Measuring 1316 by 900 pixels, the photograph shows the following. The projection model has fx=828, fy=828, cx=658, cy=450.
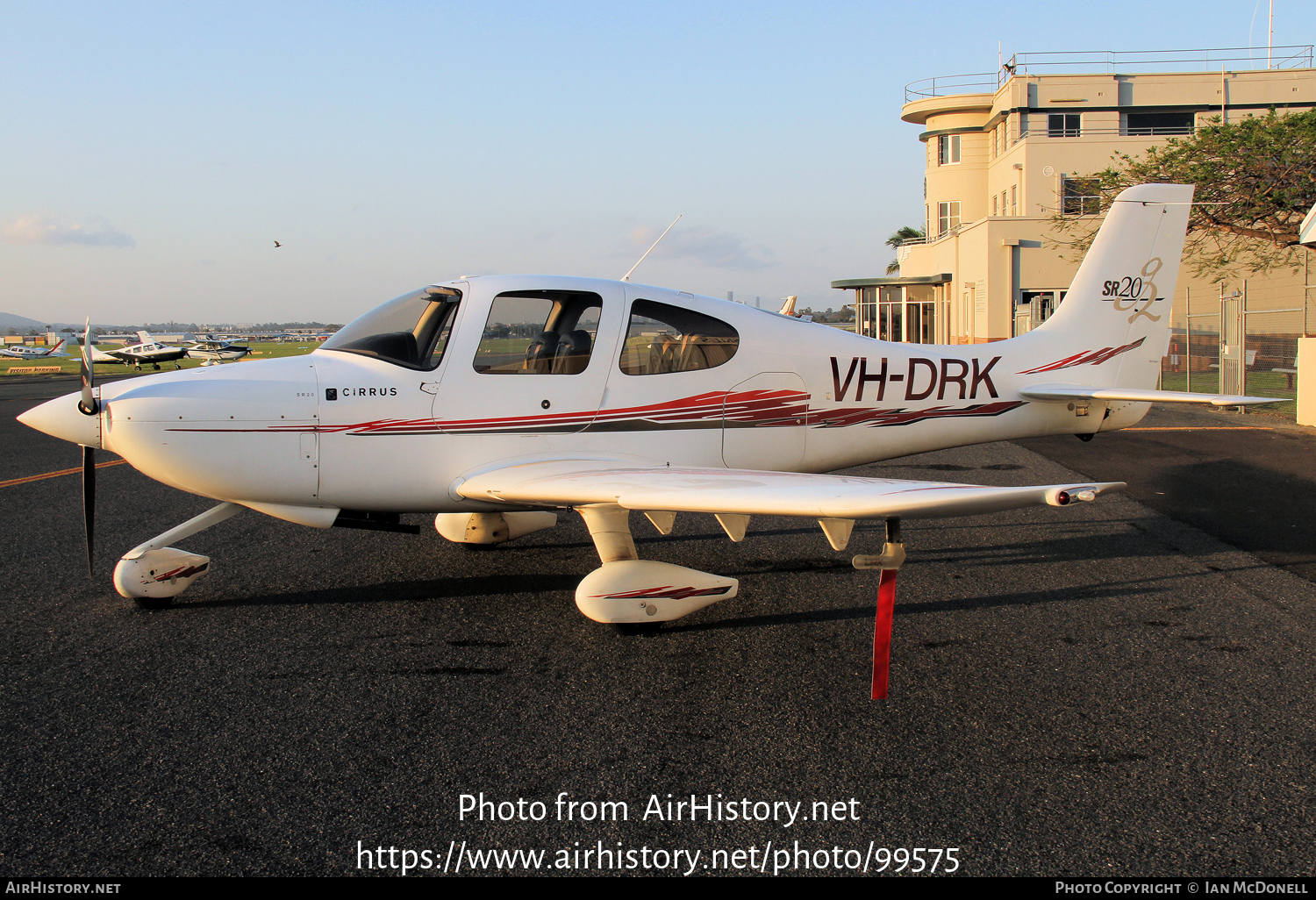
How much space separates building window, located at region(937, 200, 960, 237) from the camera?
4275 cm

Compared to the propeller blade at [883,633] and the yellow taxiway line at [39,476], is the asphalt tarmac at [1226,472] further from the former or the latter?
the yellow taxiway line at [39,476]

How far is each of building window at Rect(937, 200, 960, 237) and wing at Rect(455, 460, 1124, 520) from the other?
4203cm

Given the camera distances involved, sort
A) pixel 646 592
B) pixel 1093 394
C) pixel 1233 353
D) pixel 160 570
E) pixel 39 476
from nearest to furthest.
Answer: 1. pixel 646 592
2. pixel 160 570
3. pixel 1093 394
4. pixel 39 476
5. pixel 1233 353

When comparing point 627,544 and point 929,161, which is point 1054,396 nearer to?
point 627,544

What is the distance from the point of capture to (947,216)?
4300 centimetres

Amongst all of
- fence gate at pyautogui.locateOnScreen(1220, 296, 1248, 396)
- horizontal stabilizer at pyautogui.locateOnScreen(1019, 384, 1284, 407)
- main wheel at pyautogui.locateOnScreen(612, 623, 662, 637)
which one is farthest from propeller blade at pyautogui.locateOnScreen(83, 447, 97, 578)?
fence gate at pyautogui.locateOnScreen(1220, 296, 1248, 396)

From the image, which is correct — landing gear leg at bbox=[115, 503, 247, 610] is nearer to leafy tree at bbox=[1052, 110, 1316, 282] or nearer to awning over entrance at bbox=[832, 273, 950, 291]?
leafy tree at bbox=[1052, 110, 1316, 282]

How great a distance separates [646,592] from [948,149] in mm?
44848

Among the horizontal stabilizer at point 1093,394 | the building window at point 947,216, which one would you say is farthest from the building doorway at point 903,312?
the horizontal stabilizer at point 1093,394

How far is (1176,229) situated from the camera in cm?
679

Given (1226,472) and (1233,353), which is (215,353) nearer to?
(1233,353)

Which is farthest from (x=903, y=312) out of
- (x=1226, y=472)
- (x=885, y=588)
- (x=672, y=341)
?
(x=885, y=588)

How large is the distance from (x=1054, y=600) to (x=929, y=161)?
43.9 metres

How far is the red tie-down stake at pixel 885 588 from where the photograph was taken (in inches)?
139
